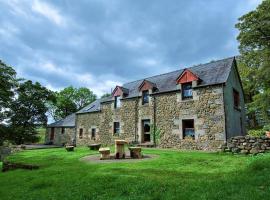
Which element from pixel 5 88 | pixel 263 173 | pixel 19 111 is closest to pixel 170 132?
pixel 263 173

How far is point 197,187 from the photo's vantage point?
197 inches

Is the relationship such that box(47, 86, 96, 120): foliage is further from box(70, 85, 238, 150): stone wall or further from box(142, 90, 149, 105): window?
box(142, 90, 149, 105): window

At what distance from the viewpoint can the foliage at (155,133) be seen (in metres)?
16.8

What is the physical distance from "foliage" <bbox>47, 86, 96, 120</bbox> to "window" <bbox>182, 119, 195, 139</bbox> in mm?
40545

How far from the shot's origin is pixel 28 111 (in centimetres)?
3484

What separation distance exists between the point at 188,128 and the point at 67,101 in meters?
41.1

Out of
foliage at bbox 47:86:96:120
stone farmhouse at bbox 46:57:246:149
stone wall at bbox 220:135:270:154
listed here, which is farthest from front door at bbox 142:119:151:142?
foliage at bbox 47:86:96:120

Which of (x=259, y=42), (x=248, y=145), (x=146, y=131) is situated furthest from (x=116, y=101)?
(x=259, y=42)

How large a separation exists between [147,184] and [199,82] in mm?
11490

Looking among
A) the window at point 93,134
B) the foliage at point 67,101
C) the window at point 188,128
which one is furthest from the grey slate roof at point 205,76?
the foliage at point 67,101

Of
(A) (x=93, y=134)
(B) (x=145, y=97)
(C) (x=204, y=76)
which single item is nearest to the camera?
(C) (x=204, y=76)

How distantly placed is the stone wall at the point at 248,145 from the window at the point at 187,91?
4.81 metres

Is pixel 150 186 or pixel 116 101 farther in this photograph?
pixel 116 101

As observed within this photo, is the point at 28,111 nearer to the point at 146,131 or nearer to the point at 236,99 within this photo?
the point at 146,131
